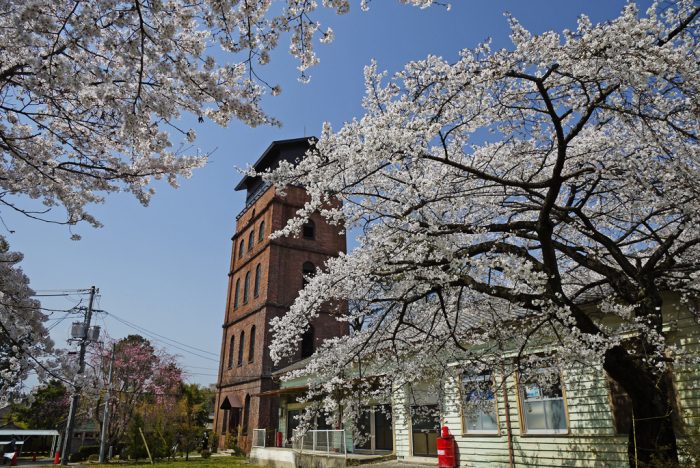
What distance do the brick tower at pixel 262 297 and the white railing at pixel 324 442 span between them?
661 centimetres

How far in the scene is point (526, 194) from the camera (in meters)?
8.41

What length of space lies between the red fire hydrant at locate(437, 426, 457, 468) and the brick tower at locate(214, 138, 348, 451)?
1319cm

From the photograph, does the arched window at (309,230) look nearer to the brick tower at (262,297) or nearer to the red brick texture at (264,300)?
the brick tower at (262,297)

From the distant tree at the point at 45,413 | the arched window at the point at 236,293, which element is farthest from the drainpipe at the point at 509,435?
the distant tree at the point at 45,413

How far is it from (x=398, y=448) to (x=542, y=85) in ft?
41.1

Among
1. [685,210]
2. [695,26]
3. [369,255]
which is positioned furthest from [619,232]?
[369,255]


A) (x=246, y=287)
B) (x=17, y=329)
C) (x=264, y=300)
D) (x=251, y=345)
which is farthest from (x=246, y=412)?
(x=17, y=329)

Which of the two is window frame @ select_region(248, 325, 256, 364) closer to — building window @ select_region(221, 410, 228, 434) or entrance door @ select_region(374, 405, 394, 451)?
building window @ select_region(221, 410, 228, 434)

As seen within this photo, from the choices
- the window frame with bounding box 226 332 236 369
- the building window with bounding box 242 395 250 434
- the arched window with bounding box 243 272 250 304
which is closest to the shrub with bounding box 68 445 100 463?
the window frame with bounding box 226 332 236 369

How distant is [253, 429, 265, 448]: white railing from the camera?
71.8 ft

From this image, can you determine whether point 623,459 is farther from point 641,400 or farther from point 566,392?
point 641,400

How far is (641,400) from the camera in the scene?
7199 millimetres

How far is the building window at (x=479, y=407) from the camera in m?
9.64

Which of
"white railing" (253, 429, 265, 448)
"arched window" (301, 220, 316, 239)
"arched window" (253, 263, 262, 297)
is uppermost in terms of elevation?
"arched window" (301, 220, 316, 239)
